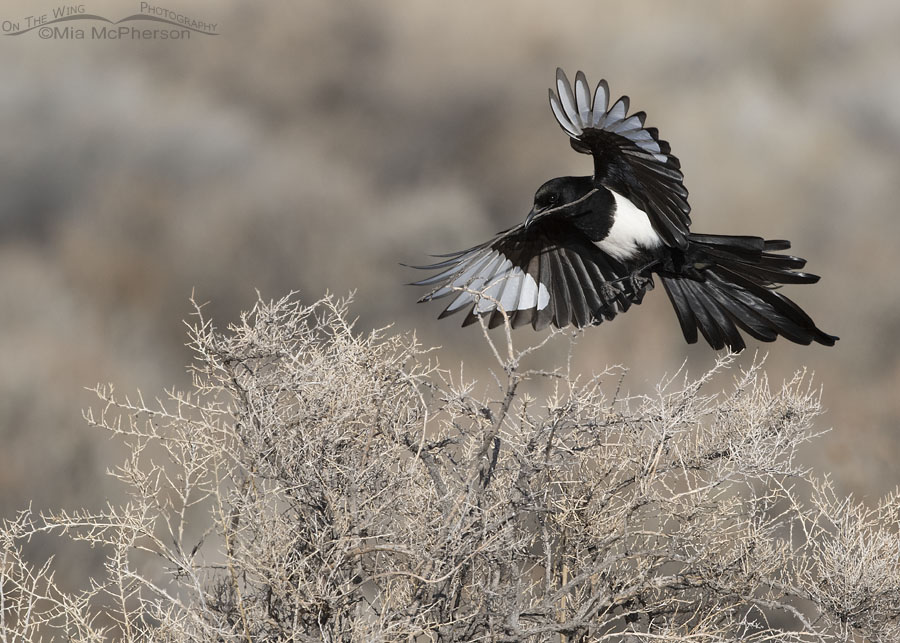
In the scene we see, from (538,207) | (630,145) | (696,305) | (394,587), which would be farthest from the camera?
(696,305)

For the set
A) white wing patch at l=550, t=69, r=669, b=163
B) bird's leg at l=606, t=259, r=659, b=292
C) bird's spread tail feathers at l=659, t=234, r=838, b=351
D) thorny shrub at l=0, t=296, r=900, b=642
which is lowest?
thorny shrub at l=0, t=296, r=900, b=642

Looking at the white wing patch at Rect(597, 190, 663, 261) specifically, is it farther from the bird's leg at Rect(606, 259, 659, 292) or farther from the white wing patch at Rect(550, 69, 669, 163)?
the white wing patch at Rect(550, 69, 669, 163)

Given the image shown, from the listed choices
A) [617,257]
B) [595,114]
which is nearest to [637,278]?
[617,257]

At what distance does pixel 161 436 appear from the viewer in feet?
7.89

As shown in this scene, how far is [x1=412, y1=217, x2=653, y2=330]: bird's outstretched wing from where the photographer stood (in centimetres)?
396

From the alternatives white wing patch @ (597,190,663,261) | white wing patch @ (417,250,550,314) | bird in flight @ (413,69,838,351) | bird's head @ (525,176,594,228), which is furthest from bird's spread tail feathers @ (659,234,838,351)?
white wing patch @ (417,250,550,314)

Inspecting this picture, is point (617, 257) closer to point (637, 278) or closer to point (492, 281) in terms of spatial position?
point (637, 278)

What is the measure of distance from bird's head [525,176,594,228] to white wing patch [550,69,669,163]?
1.23 feet

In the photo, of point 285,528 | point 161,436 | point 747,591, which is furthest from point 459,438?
point 747,591

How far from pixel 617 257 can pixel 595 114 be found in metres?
0.78

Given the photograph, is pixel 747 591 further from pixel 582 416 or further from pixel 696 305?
pixel 696 305

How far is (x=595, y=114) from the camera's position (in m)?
3.27

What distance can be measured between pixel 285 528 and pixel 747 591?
1.71 metres

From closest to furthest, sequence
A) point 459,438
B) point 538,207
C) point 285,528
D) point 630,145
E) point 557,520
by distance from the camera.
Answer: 1. point 285,528
2. point 459,438
3. point 557,520
4. point 630,145
5. point 538,207
